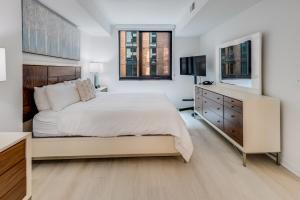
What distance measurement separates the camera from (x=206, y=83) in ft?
20.9

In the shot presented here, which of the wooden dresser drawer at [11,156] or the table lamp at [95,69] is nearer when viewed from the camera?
the wooden dresser drawer at [11,156]

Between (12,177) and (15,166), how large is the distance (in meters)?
0.08

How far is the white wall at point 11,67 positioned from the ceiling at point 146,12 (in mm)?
973

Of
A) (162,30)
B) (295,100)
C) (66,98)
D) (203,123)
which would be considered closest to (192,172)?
(295,100)

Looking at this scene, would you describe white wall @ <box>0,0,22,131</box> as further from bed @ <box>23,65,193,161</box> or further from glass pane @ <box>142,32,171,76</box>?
glass pane @ <box>142,32,171,76</box>

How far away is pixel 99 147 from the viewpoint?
3.42m

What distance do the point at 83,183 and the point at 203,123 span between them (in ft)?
12.1

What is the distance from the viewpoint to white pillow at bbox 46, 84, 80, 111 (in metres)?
3.59

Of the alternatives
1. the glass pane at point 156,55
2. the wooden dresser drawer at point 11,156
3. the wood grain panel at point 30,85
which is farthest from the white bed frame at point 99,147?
the glass pane at point 156,55

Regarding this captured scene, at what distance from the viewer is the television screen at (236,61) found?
4117 millimetres

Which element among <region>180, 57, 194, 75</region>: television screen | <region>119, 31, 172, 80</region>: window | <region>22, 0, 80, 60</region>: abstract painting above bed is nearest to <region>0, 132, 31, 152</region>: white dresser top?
<region>22, 0, 80, 60</region>: abstract painting above bed

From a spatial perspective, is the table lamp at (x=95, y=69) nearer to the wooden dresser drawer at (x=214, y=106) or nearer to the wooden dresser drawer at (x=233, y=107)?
the wooden dresser drawer at (x=214, y=106)

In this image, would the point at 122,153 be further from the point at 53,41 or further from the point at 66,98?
the point at 53,41

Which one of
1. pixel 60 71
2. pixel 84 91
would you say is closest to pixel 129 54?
pixel 60 71
